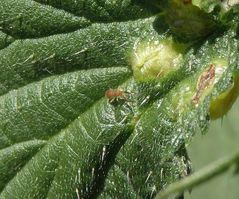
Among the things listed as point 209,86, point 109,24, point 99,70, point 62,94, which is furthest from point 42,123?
point 209,86

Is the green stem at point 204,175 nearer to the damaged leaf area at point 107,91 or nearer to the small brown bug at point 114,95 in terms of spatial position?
the damaged leaf area at point 107,91

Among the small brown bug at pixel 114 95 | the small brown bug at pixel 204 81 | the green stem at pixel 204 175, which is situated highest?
the green stem at pixel 204 175

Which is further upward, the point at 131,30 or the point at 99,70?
the point at 131,30

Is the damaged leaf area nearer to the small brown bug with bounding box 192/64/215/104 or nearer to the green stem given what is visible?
the small brown bug with bounding box 192/64/215/104

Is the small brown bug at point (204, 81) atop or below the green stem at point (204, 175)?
below

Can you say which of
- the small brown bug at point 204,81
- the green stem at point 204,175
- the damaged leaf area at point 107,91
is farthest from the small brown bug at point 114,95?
the green stem at point 204,175

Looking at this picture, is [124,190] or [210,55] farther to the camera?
[124,190]

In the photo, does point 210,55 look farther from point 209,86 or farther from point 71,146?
point 71,146
